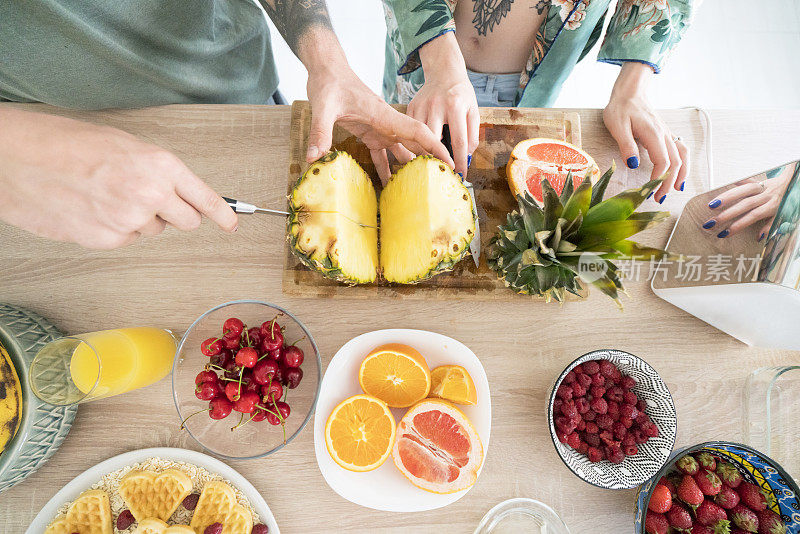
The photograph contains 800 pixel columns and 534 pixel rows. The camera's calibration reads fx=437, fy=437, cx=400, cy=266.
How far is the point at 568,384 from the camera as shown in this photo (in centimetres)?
98

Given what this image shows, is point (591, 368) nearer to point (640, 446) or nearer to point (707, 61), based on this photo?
point (640, 446)

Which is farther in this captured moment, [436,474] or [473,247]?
[473,247]

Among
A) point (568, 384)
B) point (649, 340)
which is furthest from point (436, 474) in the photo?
point (649, 340)

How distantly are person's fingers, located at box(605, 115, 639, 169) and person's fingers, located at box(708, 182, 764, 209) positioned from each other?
8.6 inches

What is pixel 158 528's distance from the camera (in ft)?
2.95

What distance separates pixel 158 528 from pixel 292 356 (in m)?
0.44

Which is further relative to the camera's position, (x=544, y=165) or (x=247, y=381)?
(x=544, y=165)

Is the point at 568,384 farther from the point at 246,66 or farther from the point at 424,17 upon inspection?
the point at 246,66

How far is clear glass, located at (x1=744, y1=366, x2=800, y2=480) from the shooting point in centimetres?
104

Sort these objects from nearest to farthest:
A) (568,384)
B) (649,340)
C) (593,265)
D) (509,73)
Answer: (593,265) → (568,384) → (649,340) → (509,73)

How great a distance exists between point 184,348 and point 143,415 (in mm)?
225

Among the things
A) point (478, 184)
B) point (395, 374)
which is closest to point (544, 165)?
point (478, 184)

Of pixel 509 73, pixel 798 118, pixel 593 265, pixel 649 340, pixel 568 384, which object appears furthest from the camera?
pixel 509 73

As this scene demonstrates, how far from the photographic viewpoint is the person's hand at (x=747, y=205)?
872 millimetres
